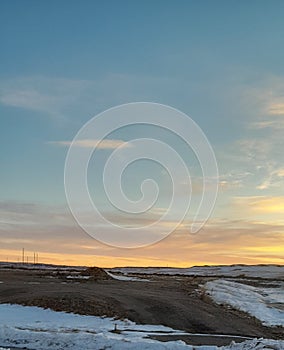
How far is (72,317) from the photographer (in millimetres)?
19797

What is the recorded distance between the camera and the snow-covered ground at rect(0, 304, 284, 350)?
13823 millimetres

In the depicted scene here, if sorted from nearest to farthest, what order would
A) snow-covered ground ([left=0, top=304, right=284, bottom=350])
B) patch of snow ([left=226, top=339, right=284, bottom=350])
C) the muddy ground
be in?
patch of snow ([left=226, top=339, right=284, bottom=350]) < snow-covered ground ([left=0, top=304, right=284, bottom=350]) < the muddy ground

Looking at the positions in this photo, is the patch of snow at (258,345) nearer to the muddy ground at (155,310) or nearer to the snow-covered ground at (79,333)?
the snow-covered ground at (79,333)

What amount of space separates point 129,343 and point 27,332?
3.25 meters

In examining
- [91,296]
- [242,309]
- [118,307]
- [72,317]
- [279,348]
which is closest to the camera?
[279,348]

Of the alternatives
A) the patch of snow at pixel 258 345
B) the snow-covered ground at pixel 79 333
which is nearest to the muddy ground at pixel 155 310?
the snow-covered ground at pixel 79 333

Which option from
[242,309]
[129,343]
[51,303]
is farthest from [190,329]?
[242,309]

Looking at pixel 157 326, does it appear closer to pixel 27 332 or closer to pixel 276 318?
pixel 27 332

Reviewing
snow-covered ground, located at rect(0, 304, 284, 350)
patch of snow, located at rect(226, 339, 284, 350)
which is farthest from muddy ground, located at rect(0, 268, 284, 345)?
patch of snow, located at rect(226, 339, 284, 350)

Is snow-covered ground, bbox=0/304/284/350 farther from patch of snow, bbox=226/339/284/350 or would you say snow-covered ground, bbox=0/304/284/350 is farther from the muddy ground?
the muddy ground

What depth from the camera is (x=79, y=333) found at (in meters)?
15.3

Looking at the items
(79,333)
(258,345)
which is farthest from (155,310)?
(258,345)

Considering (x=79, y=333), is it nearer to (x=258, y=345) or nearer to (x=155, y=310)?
(x=258, y=345)

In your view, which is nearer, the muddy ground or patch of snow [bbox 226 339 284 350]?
patch of snow [bbox 226 339 284 350]
